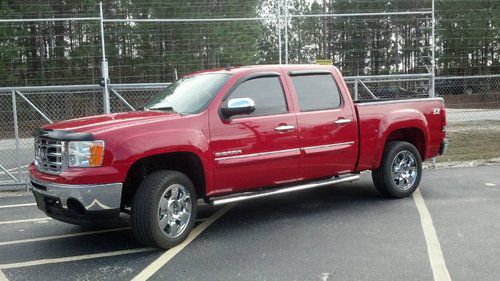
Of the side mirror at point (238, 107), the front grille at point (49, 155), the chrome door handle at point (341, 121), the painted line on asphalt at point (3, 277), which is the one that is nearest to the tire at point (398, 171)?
the chrome door handle at point (341, 121)

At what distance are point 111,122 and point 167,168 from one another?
804 millimetres

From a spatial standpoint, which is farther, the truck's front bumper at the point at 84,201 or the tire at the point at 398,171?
the tire at the point at 398,171

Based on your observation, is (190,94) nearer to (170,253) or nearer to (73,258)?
(170,253)

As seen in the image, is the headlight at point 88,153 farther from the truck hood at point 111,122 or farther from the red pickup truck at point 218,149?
the truck hood at point 111,122

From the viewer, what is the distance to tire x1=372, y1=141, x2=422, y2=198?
731 centimetres

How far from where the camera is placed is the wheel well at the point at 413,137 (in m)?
7.69

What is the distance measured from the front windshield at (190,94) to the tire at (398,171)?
2723mm

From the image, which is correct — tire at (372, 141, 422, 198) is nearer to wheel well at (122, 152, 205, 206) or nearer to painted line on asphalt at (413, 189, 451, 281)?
painted line on asphalt at (413, 189, 451, 281)

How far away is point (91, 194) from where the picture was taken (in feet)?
16.2

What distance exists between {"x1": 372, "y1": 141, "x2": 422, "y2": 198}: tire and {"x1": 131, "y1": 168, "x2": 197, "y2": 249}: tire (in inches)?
119

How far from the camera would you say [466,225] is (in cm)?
607

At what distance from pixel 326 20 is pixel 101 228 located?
35.5 ft

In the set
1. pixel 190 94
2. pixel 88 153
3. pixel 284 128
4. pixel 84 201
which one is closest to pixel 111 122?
pixel 88 153

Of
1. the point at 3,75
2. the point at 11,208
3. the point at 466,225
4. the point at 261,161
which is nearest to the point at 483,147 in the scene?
the point at 466,225
